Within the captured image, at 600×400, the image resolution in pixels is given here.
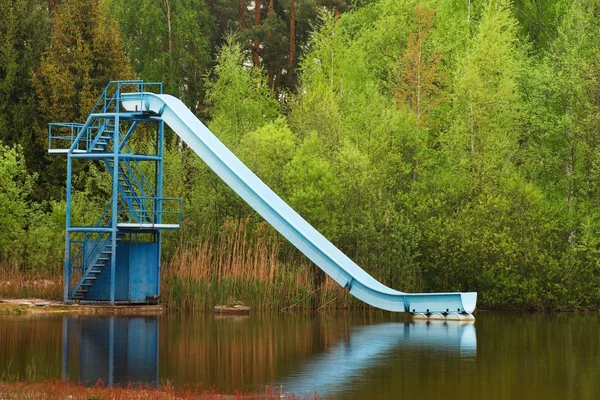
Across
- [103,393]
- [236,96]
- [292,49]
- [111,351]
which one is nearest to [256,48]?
[292,49]

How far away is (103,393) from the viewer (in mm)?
14328

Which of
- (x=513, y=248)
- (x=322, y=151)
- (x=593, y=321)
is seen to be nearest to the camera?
(x=593, y=321)

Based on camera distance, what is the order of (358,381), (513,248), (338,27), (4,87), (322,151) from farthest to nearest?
(338,27) → (4,87) → (322,151) → (513,248) → (358,381)

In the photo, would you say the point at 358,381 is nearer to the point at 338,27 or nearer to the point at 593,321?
the point at 593,321

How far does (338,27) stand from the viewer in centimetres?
4669

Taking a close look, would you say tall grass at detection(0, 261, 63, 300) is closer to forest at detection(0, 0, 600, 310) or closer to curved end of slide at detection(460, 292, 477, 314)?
forest at detection(0, 0, 600, 310)

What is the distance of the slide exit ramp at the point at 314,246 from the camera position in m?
28.2

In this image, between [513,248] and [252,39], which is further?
[252,39]

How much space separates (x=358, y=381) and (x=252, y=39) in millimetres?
40523

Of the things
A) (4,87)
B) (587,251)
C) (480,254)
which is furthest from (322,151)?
(4,87)

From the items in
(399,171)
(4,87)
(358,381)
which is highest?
(4,87)

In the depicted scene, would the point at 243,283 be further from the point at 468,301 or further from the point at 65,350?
the point at 65,350

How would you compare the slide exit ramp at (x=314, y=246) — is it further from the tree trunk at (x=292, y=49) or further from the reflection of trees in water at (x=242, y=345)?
the tree trunk at (x=292, y=49)

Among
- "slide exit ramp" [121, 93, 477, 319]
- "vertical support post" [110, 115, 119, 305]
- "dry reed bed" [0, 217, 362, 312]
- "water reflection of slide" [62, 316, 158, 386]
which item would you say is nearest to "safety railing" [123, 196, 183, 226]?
"vertical support post" [110, 115, 119, 305]
